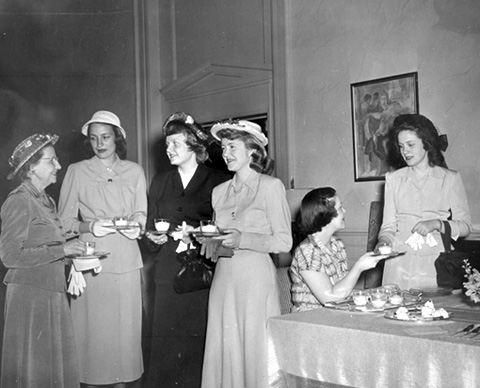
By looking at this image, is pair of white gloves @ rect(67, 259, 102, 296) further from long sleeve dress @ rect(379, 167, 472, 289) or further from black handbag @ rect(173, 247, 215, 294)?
long sleeve dress @ rect(379, 167, 472, 289)

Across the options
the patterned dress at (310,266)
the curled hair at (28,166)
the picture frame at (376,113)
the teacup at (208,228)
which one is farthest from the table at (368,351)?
the picture frame at (376,113)

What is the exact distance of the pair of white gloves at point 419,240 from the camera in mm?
2764

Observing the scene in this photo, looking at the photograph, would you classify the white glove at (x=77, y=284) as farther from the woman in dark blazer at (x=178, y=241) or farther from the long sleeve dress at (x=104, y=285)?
the woman in dark blazer at (x=178, y=241)

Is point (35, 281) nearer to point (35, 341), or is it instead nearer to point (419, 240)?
point (35, 341)

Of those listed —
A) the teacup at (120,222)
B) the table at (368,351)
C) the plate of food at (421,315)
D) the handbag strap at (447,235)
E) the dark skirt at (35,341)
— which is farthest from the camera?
the handbag strap at (447,235)

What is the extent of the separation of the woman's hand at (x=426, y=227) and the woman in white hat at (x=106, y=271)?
1.27m

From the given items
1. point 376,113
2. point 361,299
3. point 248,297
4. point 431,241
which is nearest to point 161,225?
point 248,297

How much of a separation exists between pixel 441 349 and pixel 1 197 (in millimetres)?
2055

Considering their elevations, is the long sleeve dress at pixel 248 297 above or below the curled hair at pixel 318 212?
below

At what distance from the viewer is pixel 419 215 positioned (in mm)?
2922

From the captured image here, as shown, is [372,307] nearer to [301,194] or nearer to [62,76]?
[301,194]

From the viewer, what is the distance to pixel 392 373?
1614mm

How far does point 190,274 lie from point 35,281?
26.4 inches

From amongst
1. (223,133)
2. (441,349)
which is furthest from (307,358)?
(223,133)
